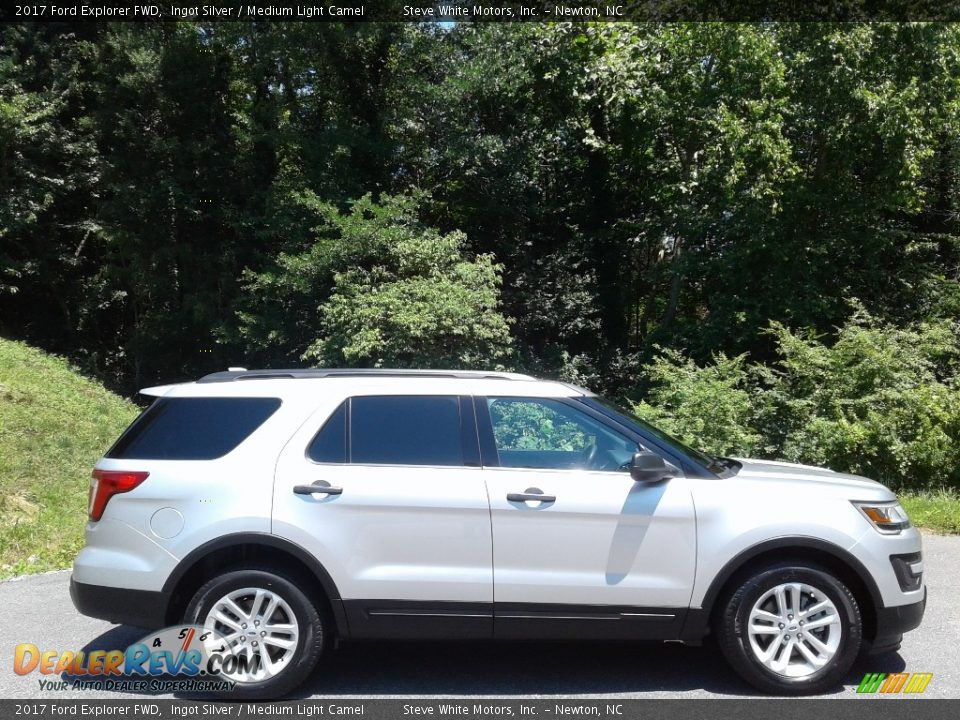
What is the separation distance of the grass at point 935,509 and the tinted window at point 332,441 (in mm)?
7050

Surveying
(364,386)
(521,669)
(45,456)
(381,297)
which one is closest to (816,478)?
(521,669)

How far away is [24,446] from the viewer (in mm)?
11203

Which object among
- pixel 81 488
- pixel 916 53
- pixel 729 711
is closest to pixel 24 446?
pixel 81 488

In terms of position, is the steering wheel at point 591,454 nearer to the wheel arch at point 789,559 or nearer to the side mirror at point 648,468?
the side mirror at point 648,468

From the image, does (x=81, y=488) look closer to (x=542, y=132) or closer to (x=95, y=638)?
(x=95, y=638)

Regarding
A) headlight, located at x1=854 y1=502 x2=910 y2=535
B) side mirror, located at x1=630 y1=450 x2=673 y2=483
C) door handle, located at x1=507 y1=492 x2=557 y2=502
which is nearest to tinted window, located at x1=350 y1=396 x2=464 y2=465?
door handle, located at x1=507 y1=492 x2=557 y2=502

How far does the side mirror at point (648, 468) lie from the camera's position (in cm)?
476

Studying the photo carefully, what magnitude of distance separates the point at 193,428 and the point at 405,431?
4.06 feet

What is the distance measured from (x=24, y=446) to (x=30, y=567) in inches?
146

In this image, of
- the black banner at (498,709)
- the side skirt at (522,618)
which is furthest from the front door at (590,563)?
the black banner at (498,709)

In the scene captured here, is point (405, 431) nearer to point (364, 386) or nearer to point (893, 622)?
point (364, 386)

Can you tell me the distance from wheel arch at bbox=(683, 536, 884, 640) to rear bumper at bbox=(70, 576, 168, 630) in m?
2.94

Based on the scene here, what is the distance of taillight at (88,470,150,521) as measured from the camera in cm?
490

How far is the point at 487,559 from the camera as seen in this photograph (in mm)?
4777
